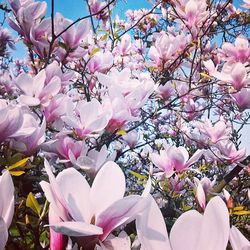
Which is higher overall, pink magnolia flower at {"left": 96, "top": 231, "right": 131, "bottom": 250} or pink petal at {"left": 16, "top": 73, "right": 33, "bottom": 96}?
pink petal at {"left": 16, "top": 73, "right": 33, "bottom": 96}

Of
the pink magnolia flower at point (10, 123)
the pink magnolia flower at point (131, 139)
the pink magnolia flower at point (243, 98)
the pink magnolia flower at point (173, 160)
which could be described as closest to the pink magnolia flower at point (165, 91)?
the pink magnolia flower at point (131, 139)

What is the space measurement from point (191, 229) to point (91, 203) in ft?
0.59

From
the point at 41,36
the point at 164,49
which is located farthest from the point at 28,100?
the point at 164,49

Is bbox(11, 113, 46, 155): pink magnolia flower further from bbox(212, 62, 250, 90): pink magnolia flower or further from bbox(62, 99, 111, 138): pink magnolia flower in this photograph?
bbox(212, 62, 250, 90): pink magnolia flower

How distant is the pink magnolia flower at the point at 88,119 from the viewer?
1.25 meters

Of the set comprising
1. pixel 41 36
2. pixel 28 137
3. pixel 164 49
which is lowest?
pixel 28 137

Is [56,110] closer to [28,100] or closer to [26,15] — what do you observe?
[28,100]

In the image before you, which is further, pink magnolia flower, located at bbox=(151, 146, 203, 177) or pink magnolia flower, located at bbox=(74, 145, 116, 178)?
pink magnolia flower, located at bbox=(151, 146, 203, 177)

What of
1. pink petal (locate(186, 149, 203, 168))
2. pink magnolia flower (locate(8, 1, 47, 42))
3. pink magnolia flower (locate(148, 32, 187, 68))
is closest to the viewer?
pink magnolia flower (locate(8, 1, 47, 42))

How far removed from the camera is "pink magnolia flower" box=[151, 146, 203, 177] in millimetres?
1747

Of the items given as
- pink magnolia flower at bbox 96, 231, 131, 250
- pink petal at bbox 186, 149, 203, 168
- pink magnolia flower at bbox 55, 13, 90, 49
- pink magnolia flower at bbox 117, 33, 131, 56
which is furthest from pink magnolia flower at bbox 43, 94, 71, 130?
pink magnolia flower at bbox 117, 33, 131, 56

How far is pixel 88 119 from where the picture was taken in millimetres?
1269

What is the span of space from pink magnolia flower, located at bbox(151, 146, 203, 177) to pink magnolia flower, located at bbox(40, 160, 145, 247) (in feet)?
3.83

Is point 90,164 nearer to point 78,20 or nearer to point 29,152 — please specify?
point 29,152
